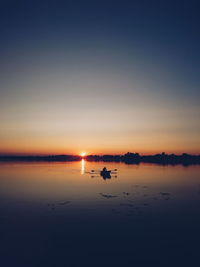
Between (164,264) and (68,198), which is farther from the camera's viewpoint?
(68,198)

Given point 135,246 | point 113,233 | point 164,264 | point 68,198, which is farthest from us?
point 68,198

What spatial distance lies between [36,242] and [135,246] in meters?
9.12

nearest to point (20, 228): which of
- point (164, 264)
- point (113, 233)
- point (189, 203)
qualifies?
point (113, 233)

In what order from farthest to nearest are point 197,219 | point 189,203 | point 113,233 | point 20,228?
point 189,203
point 197,219
point 20,228
point 113,233

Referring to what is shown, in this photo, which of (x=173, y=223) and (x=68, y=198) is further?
(x=68, y=198)

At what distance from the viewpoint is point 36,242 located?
73.9 feet

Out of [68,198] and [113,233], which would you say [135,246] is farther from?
[68,198]

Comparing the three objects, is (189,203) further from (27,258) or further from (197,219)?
(27,258)

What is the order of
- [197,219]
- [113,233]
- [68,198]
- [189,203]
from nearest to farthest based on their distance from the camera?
[113,233], [197,219], [189,203], [68,198]

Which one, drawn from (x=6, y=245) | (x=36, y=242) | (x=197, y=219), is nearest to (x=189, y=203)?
(x=197, y=219)

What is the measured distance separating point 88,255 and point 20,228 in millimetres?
10438

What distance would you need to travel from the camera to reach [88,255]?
19672 millimetres

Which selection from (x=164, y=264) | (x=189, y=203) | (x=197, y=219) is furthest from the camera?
(x=189, y=203)

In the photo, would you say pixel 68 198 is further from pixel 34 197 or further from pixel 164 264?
pixel 164 264
